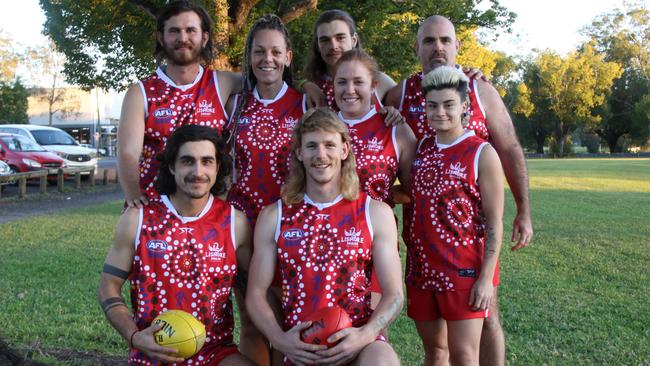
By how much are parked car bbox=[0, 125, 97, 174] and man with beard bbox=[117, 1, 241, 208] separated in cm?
2058

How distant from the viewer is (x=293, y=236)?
3.52 metres

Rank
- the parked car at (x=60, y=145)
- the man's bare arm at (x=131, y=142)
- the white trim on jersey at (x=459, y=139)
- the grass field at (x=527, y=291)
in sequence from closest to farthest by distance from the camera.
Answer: the white trim on jersey at (x=459, y=139) < the man's bare arm at (x=131, y=142) < the grass field at (x=527, y=291) < the parked car at (x=60, y=145)

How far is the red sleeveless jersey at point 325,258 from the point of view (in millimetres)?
3438

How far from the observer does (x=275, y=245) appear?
356 cm

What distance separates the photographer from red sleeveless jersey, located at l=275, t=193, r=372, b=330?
3438 millimetres

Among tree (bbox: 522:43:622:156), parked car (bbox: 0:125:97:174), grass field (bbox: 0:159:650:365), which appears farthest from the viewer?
tree (bbox: 522:43:622:156)

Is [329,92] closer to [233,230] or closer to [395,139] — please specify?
[395,139]

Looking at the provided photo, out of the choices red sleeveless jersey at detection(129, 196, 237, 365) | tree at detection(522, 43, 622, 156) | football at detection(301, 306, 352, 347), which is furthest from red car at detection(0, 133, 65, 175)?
tree at detection(522, 43, 622, 156)

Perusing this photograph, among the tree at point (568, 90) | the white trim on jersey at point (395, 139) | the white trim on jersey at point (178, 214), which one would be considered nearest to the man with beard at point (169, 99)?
the white trim on jersey at point (178, 214)

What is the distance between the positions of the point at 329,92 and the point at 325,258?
1384 mm

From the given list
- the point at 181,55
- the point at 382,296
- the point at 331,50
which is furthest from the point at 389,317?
the point at 181,55

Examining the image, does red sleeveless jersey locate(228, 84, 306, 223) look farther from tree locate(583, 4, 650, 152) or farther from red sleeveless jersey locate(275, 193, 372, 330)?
tree locate(583, 4, 650, 152)

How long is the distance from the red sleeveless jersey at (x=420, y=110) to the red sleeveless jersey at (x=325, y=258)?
0.91 meters

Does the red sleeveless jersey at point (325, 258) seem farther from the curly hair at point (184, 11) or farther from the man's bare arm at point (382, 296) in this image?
the curly hair at point (184, 11)
